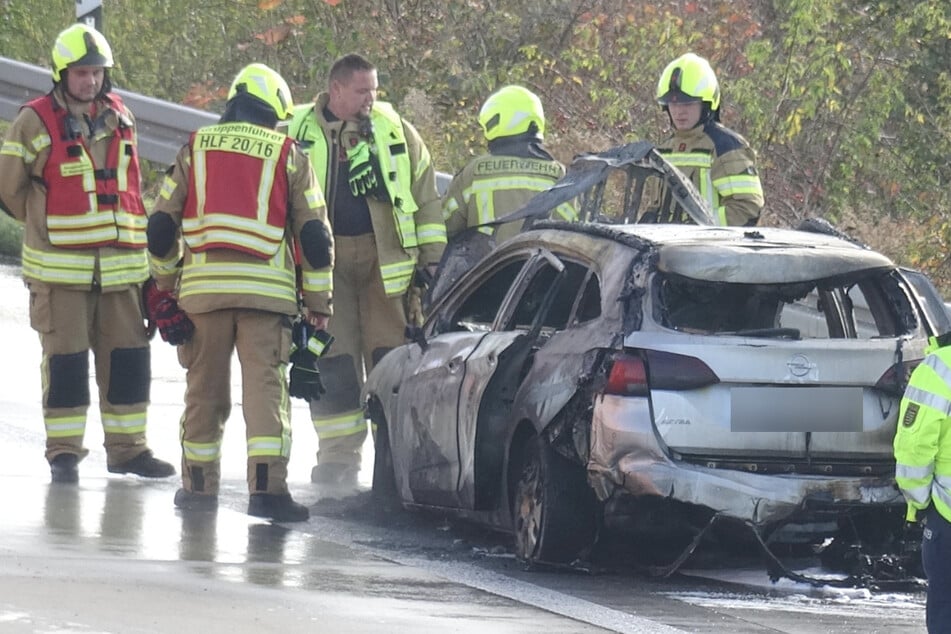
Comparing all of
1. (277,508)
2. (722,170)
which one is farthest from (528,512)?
(722,170)

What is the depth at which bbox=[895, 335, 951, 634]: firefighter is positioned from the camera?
5531mm

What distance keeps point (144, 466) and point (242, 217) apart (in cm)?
155

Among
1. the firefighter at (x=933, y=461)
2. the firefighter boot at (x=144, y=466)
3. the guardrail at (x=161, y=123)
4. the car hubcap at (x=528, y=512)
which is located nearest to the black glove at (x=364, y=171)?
the firefighter boot at (x=144, y=466)

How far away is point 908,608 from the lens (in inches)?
266

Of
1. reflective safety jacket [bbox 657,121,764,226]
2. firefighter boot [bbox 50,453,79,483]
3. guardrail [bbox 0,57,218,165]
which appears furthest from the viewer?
guardrail [bbox 0,57,218,165]

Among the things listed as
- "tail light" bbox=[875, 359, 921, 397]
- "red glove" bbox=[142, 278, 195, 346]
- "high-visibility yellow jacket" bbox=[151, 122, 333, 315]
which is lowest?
"tail light" bbox=[875, 359, 921, 397]

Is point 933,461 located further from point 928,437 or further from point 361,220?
point 361,220

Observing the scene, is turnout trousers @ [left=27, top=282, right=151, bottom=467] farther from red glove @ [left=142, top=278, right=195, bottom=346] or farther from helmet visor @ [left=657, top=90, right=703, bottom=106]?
helmet visor @ [left=657, top=90, right=703, bottom=106]

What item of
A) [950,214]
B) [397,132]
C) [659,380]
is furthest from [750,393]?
[950,214]

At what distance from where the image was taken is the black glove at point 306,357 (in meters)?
8.97

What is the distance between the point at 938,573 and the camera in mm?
5609

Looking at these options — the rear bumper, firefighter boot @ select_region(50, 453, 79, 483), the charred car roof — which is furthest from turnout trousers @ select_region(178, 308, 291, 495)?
the rear bumper

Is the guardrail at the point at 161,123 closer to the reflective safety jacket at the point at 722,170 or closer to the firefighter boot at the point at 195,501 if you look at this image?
the reflective safety jacket at the point at 722,170

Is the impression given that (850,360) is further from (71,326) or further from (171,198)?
(71,326)
